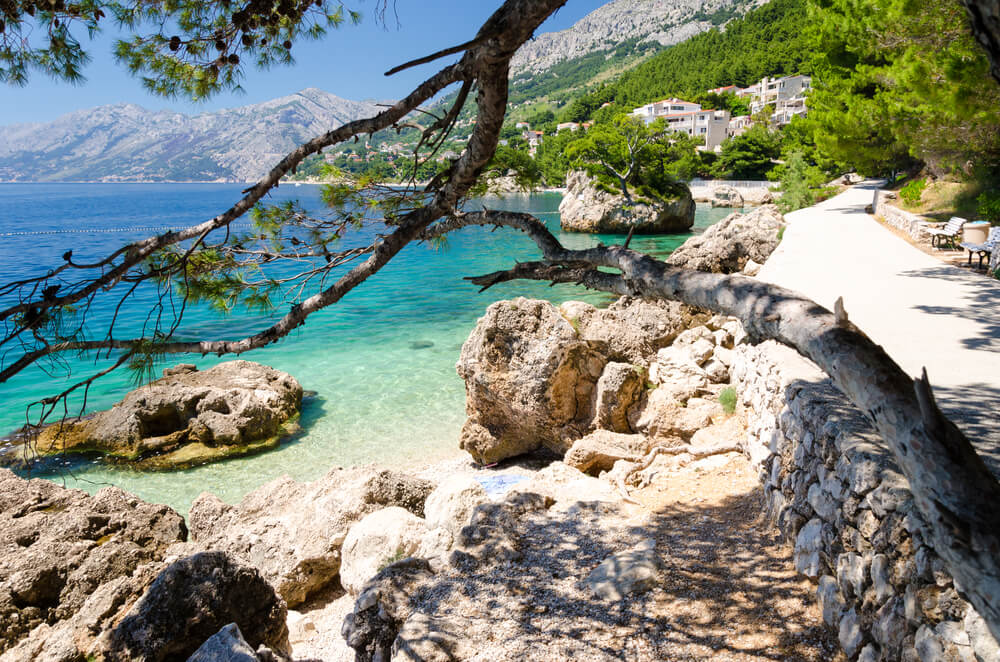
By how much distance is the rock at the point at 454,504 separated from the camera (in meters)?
5.25

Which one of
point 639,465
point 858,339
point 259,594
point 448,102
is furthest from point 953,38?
point 259,594

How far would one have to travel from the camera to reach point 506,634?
10.8 feet

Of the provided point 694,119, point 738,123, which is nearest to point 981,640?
point 694,119

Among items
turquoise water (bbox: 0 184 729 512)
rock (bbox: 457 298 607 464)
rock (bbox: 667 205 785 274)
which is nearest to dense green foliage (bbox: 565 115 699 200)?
turquoise water (bbox: 0 184 729 512)

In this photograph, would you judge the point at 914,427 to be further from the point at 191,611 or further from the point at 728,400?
the point at 728,400

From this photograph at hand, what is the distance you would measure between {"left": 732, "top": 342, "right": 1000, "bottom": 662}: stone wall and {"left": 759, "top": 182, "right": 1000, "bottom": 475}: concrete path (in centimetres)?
83

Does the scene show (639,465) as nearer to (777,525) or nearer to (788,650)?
(777,525)

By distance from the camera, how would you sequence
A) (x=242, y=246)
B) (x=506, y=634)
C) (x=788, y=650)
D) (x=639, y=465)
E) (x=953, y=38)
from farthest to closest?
(x=953, y=38)
(x=639, y=465)
(x=242, y=246)
(x=506, y=634)
(x=788, y=650)

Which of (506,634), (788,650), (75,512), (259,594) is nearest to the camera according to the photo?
(788,650)

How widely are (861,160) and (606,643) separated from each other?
69.7 feet

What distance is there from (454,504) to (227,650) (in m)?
2.49

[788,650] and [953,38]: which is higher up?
[953,38]

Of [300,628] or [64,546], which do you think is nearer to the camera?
[64,546]

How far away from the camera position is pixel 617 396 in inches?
305
